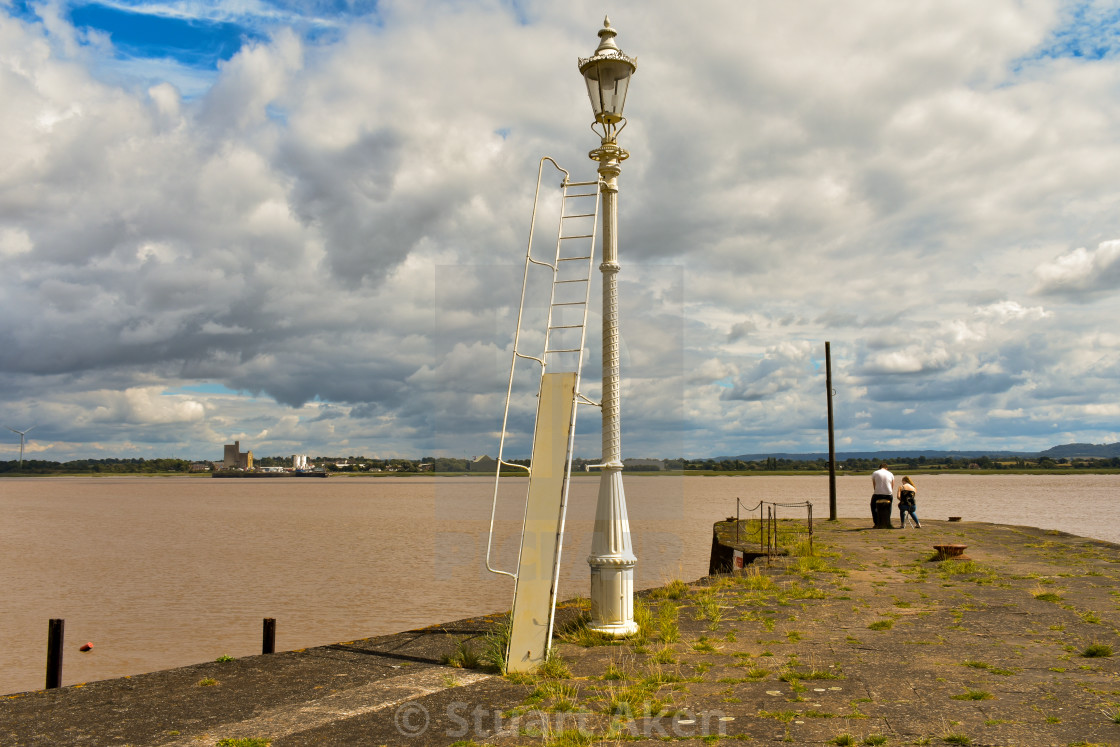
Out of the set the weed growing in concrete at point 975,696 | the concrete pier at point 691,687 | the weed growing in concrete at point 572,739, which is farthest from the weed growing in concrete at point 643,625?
the weed growing in concrete at point 975,696

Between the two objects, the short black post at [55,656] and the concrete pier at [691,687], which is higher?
the concrete pier at [691,687]

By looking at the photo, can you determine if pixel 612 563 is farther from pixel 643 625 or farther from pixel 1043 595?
pixel 1043 595

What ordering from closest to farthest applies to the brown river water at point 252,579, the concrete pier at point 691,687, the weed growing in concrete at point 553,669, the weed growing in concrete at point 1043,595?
the concrete pier at point 691,687 < the weed growing in concrete at point 553,669 < the weed growing in concrete at point 1043,595 < the brown river water at point 252,579

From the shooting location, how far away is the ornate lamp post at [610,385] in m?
8.66

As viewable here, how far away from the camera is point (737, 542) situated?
20.2m

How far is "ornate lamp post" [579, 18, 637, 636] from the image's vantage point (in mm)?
8664

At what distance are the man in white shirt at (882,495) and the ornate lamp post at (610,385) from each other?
1586 centimetres

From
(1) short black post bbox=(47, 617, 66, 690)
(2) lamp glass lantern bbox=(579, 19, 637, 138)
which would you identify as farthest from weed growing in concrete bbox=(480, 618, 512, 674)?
(2) lamp glass lantern bbox=(579, 19, 637, 138)

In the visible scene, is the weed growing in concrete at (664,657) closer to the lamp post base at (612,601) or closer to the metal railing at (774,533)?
the lamp post base at (612,601)

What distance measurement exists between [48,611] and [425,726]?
1898 cm

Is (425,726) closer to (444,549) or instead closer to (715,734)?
(715,734)

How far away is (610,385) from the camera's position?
9094 mm

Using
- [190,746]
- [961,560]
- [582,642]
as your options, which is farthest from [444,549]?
[190,746]

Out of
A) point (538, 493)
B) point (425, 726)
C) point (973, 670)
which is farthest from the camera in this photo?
point (538, 493)
